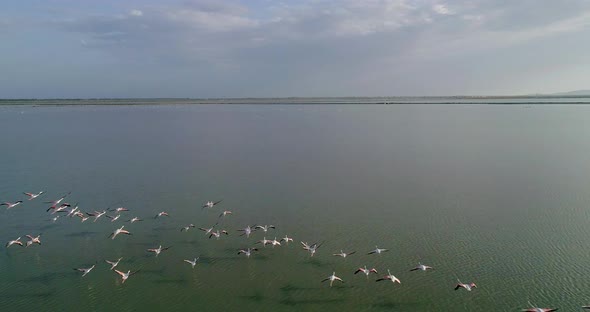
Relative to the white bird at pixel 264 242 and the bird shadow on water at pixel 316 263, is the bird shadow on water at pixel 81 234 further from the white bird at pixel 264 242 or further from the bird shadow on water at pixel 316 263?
the bird shadow on water at pixel 316 263

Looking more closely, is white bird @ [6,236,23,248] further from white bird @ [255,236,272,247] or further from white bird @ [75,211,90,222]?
white bird @ [255,236,272,247]

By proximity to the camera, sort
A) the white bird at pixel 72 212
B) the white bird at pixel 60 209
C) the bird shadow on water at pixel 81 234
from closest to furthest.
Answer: the bird shadow on water at pixel 81 234
the white bird at pixel 72 212
the white bird at pixel 60 209

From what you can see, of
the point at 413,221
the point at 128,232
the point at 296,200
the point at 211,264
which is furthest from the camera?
the point at 296,200

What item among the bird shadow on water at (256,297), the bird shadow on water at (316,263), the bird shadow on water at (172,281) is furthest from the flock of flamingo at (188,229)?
the bird shadow on water at (256,297)

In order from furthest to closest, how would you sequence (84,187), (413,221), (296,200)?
(84,187) < (296,200) < (413,221)

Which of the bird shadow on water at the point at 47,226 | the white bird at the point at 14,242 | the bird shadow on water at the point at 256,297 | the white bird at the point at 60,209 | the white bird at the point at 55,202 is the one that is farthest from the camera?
the white bird at the point at 55,202

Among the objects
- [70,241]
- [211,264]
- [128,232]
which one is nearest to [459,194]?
[211,264]

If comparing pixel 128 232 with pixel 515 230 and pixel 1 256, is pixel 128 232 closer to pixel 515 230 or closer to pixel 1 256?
pixel 1 256

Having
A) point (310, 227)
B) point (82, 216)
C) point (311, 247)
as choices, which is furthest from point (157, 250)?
point (310, 227)

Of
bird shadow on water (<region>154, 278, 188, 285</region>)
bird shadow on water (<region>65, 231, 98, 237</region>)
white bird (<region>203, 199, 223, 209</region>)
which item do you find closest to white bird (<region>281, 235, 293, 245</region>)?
bird shadow on water (<region>154, 278, 188, 285</region>)
